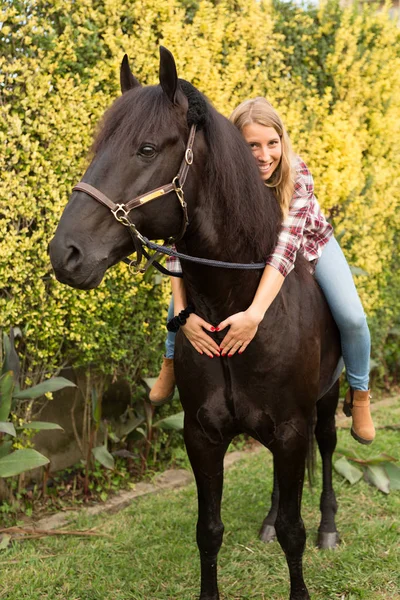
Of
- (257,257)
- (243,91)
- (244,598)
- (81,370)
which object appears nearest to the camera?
(257,257)

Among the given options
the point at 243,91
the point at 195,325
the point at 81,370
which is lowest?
the point at 81,370

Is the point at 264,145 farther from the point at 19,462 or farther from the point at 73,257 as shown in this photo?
the point at 19,462

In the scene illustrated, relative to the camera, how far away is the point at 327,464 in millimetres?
3797

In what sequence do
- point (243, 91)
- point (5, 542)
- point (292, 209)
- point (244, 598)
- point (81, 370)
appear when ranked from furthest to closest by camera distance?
1. point (243, 91)
2. point (81, 370)
3. point (5, 542)
4. point (244, 598)
5. point (292, 209)

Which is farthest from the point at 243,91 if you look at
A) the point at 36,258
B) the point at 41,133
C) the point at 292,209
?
the point at 292,209

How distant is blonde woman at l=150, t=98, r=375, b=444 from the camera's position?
92.2 inches

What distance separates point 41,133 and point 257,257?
2.04 metres

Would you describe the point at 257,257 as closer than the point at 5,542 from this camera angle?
Yes

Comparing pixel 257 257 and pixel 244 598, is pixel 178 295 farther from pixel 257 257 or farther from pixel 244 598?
pixel 244 598

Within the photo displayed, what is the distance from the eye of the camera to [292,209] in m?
2.61

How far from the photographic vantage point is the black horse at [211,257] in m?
1.89

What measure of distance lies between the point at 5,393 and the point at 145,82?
244 centimetres

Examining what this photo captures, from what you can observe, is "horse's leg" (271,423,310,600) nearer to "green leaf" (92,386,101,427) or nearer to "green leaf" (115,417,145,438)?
"green leaf" (92,386,101,427)

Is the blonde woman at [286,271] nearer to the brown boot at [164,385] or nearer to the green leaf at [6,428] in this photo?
the brown boot at [164,385]
